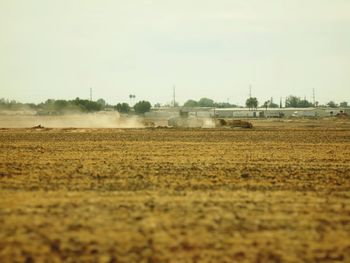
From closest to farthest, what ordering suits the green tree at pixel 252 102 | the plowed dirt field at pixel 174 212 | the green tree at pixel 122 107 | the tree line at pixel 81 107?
the plowed dirt field at pixel 174 212 < the tree line at pixel 81 107 < the green tree at pixel 122 107 < the green tree at pixel 252 102

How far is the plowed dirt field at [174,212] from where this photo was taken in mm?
8570

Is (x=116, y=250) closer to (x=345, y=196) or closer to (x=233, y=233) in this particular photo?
(x=233, y=233)

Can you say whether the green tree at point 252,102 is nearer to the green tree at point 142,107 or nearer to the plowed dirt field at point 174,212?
the green tree at point 142,107

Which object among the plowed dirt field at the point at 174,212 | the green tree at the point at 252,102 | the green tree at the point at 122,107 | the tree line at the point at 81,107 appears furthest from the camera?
the green tree at the point at 252,102

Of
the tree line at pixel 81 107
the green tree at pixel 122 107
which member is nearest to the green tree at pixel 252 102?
the tree line at pixel 81 107

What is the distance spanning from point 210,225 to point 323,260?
274 cm

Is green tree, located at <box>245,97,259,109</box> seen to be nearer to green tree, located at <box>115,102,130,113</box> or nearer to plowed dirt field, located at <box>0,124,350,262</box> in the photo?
green tree, located at <box>115,102,130,113</box>

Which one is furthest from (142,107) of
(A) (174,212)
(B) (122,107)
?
(A) (174,212)

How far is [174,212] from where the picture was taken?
37.1ft

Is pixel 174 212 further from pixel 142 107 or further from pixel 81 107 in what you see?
pixel 142 107

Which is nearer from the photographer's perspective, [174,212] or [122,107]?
[174,212]

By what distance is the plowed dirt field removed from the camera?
337 inches

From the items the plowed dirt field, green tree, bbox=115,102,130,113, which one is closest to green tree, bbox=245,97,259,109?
green tree, bbox=115,102,130,113

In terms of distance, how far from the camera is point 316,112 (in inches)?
5344
